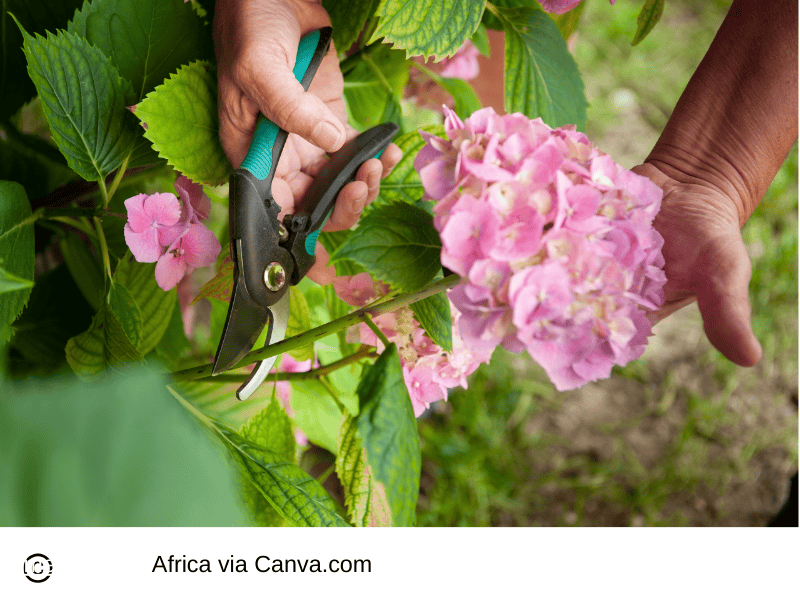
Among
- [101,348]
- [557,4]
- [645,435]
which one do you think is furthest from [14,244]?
[645,435]

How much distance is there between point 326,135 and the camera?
1.44 feet

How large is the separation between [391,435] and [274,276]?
0.52 ft

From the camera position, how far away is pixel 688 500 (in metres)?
1.26

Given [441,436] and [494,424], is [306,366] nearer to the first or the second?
[441,436]

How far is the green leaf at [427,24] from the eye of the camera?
458mm

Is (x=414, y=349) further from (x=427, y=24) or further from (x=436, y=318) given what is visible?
(x=427, y=24)

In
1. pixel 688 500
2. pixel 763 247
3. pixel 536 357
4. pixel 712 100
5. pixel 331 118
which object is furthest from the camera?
pixel 763 247

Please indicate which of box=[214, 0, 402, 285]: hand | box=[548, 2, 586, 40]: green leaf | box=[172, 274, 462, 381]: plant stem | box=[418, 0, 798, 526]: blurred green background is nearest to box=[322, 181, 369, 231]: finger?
box=[214, 0, 402, 285]: hand

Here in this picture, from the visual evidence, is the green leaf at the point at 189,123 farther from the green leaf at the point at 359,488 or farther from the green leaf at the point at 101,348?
the green leaf at the point at 359,488

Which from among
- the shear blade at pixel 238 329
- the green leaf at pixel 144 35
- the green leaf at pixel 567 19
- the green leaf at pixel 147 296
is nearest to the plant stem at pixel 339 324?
the shear blade at pixel 238 329

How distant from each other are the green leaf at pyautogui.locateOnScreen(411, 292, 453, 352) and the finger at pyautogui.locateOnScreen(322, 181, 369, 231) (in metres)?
0.10

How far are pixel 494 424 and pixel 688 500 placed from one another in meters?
0.44

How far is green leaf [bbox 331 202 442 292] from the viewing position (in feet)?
1.44
